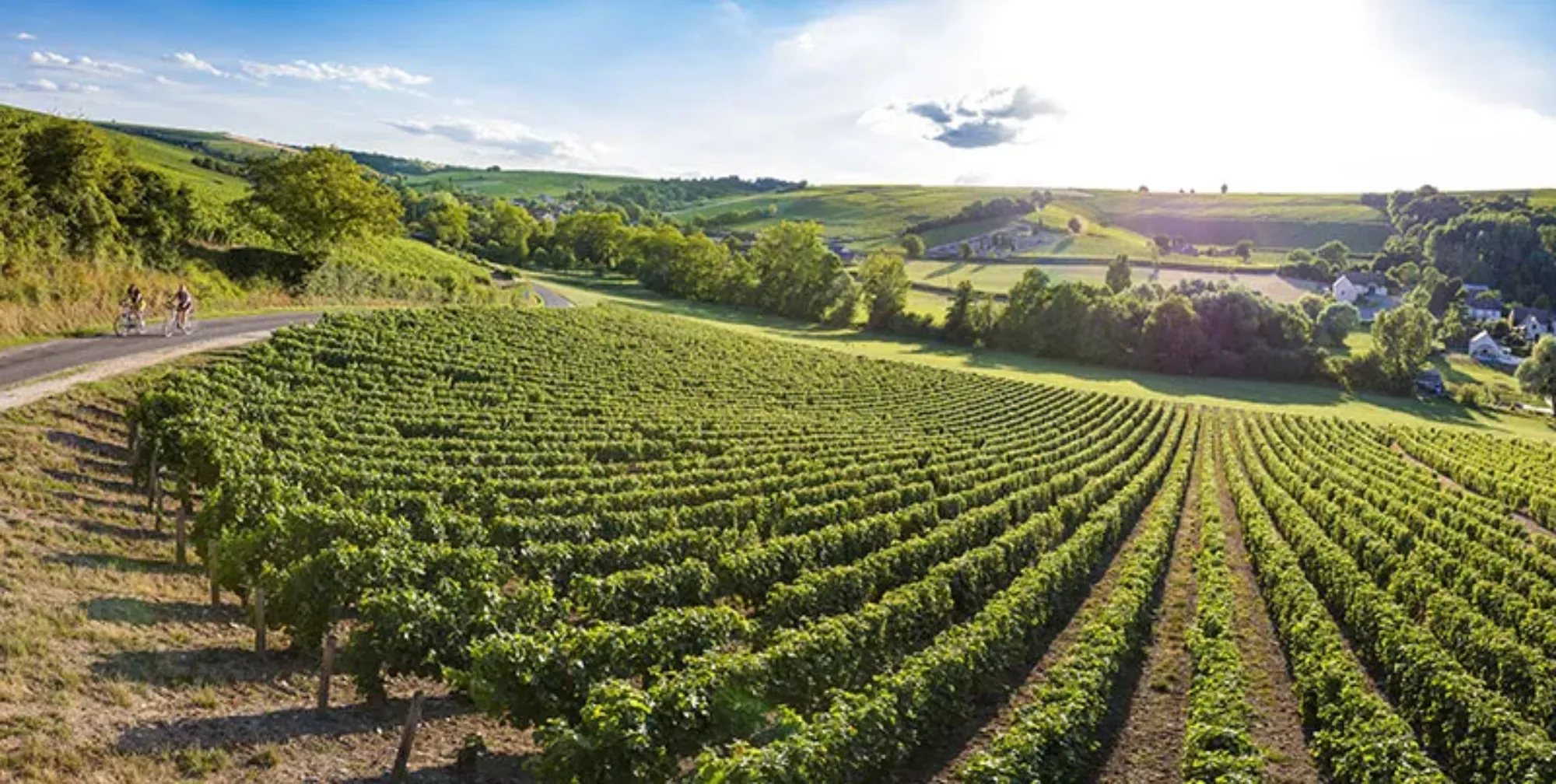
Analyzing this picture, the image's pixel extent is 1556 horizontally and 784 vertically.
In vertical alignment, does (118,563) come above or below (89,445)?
below

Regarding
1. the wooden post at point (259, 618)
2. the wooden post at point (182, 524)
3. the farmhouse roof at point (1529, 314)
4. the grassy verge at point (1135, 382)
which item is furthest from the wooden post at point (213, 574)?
the farmhouse roof at point (1529, 314)

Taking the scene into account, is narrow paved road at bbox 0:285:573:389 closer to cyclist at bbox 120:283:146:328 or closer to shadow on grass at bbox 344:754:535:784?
cyclist at bbox 120:283:146:328

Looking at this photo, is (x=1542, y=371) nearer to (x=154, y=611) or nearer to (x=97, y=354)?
(x=154, y=611)

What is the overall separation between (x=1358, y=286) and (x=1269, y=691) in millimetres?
173122

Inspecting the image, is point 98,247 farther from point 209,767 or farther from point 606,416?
point 209,767

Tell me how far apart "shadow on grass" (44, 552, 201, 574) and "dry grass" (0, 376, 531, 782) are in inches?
1.9

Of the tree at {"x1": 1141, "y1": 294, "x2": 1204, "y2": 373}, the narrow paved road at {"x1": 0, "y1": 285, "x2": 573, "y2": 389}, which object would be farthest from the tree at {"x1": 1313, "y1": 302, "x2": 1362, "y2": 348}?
the narrow paved road at {"x1": 0, "y1": 285, "x2": 573, "y2": 389}

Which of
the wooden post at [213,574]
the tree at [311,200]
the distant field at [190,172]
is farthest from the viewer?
the distant field at [190,172]

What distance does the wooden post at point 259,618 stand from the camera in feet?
46.5

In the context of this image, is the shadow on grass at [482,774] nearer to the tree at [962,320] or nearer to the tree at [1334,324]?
the tree at [962,320]

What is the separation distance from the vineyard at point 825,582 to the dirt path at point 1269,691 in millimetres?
123

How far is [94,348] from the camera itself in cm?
3291

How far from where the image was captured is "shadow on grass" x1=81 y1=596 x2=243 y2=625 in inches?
568

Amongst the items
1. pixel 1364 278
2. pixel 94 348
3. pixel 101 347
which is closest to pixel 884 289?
pixel 101 347
